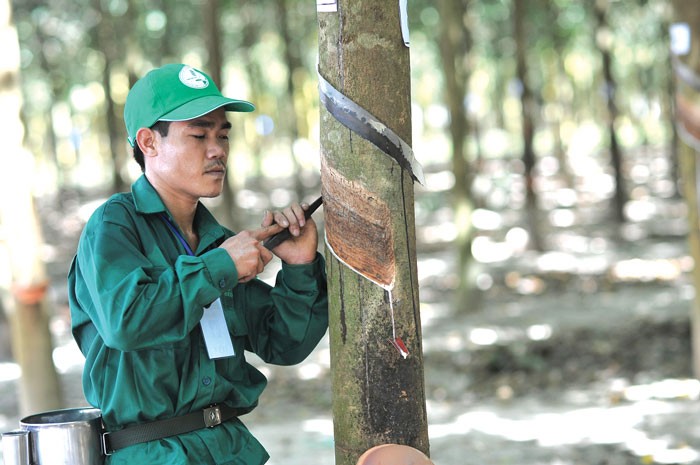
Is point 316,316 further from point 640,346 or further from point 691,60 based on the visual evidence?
point 640,346

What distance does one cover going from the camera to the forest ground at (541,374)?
6965mm

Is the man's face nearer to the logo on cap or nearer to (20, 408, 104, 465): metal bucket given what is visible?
the logo on cap

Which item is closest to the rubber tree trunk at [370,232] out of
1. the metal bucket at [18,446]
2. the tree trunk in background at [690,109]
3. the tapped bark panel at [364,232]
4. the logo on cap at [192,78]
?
the tapped bark panel at [364,232]

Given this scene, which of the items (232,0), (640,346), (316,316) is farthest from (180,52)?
(316,316)

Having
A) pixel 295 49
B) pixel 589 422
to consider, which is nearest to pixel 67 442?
pixel 589 422

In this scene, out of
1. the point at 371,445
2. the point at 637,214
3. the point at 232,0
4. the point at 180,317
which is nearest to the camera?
the point at 180,317

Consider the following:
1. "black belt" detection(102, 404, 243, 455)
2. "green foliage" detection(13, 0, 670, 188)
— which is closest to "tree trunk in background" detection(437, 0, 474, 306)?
"green foliage" detection(13, 0, 670, 188)

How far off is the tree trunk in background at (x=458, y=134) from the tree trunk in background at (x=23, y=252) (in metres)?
5.88

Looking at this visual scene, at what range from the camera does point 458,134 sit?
1191 centimetres

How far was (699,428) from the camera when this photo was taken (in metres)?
6.91

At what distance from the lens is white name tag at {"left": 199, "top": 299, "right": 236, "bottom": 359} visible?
2.47 metres

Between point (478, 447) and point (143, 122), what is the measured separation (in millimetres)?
5045

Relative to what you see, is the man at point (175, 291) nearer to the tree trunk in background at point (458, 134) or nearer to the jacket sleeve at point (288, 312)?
the jacket sleeve at point (288, 312)

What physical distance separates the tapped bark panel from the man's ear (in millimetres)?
482
